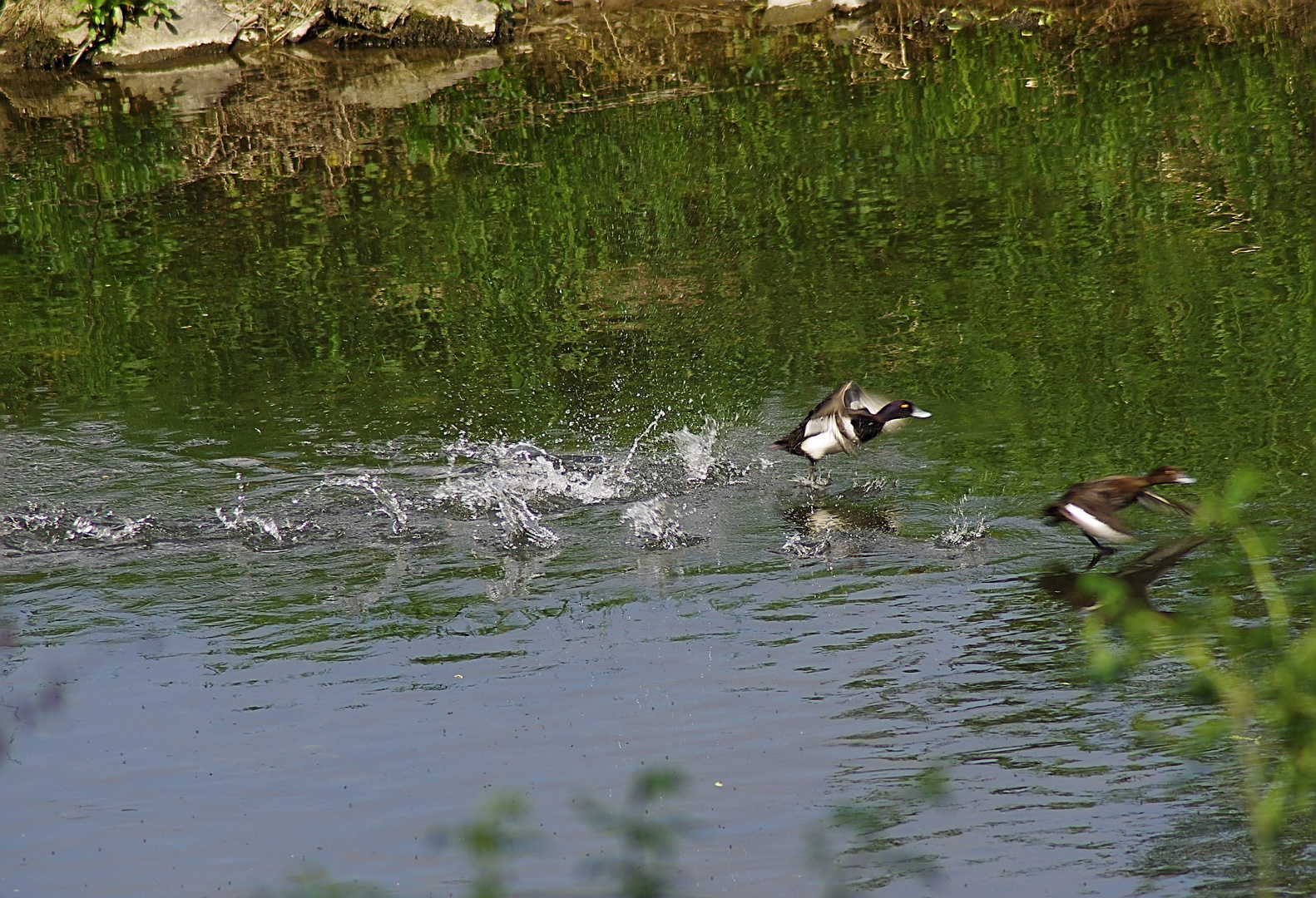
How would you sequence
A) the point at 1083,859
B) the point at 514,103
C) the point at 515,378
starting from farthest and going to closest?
the point at 514,103 → the point at 515,378 → the point at 1083,859

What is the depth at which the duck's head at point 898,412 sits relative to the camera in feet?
25.2

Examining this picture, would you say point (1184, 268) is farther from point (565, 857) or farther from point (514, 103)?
point (514, 103)

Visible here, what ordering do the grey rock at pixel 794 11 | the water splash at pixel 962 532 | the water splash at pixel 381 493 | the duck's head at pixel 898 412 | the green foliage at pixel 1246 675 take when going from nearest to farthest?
the green foliage at pixel 1246 675
the water splash at pixel 962 532
the water splash at pixel 381 493
the duck's head at pixel 898 412
the grey rock at pixel 794 11

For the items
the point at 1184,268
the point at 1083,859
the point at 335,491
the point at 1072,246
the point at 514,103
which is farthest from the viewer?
the point at 514,103

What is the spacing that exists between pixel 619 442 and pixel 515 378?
50.9 inches

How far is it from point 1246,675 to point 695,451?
147 inches

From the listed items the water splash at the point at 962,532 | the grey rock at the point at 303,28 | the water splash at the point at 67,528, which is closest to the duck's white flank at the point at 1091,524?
the water splash at the point at 962,532

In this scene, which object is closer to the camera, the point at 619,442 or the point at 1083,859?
the point at 1083,859

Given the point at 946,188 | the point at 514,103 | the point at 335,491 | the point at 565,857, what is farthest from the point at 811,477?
the point at 514,103

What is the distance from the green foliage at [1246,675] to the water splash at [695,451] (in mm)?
2265

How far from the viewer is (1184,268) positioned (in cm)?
1002

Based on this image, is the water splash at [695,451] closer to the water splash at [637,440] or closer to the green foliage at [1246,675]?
the water splash at [637,440]

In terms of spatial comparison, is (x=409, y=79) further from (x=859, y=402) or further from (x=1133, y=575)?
(x=1133, y=575)

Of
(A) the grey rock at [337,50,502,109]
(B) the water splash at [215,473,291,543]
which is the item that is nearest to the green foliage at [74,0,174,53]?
(A) the grey rock at [337,50,502,109]
